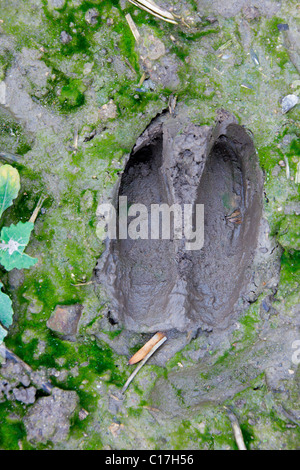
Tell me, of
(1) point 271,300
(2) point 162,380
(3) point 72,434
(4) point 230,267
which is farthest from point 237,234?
(3) point 72,434

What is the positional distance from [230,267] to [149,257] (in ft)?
2.30

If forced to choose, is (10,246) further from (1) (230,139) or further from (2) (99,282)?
(1) (230,139)

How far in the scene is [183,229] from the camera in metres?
3.46

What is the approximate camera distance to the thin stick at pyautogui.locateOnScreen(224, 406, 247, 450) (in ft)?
10.6

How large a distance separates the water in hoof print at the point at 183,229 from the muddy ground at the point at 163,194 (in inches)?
0.7

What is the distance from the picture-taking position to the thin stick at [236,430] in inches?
128

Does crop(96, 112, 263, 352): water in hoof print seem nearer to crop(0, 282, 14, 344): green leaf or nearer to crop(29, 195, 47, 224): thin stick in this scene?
crop(29, 195, 47, 224): thin stick

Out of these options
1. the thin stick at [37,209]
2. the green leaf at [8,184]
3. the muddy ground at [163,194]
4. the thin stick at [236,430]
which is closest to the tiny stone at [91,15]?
the muddy ground at [163,194]

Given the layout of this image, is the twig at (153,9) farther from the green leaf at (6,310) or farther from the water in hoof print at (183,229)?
the green leaf at (6,310)

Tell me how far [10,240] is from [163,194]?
4.29 ft

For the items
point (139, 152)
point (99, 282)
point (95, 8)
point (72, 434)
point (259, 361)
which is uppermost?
point (95, 8)

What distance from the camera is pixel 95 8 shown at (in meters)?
3.50

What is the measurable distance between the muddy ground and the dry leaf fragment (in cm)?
7

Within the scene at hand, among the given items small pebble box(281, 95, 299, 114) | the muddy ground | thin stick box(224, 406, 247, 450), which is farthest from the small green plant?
small pebble box(281, 95, 299, 114)
